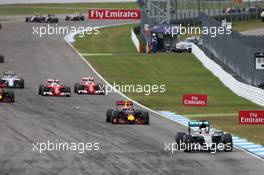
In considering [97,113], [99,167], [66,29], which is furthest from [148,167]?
[66,29]

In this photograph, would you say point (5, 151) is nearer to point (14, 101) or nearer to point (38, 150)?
point (38, 150)

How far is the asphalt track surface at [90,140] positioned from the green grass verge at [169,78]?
2.23 metres

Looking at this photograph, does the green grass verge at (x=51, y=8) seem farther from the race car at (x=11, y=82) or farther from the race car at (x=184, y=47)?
the race car at (x=11, y=82)

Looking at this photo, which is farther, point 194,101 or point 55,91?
point 55,91

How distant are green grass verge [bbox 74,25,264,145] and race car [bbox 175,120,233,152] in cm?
300

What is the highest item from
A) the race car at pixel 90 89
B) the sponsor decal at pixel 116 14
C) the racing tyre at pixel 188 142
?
the sponsor decal at pixel 116 14

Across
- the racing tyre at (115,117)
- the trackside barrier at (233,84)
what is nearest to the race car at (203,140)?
the racing tyre at (115,117)

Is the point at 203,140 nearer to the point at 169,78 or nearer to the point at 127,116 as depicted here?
the point at 127,116

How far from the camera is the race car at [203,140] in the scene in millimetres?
24734

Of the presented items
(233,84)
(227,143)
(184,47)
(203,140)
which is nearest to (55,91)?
(233,84)

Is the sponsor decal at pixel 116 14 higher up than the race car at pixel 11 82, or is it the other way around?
the sponsor decal at pixel 116 14

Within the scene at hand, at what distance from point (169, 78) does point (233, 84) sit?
7650mm

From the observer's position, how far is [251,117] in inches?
1241

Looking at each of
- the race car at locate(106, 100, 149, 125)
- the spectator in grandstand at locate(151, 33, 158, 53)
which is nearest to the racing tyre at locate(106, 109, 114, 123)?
the race car at locate(106, 100, 149, 125)
